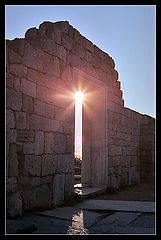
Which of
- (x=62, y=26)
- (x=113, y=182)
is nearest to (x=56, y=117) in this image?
(x=62, y=26)

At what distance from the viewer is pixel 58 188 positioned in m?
5.29

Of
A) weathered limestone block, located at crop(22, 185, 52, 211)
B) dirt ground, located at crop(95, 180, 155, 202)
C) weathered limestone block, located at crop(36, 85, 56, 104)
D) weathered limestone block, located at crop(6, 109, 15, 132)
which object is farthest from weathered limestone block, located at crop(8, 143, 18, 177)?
dirt ground, located at crop(95, 180, 155, 202)

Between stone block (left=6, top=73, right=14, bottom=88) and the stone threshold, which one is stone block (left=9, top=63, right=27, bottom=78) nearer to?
stone block (left=6, top=73, right=14, bottom=88)

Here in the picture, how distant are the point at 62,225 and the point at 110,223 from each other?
732mm

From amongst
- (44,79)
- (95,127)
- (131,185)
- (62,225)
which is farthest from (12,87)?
(131,185)

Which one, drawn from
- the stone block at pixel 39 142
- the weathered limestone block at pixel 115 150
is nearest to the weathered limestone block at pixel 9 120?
the stone block at pixel 39 142

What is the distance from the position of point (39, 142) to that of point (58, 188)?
103 cm

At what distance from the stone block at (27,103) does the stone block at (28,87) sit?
0.24ft

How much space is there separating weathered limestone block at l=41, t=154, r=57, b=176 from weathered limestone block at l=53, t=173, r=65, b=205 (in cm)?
18

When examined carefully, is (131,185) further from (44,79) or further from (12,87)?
(12,87)

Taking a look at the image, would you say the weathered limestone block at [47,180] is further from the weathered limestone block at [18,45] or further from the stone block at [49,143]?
the weathered limestone block at [18,45]

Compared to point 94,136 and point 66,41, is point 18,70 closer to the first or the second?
point 66,41

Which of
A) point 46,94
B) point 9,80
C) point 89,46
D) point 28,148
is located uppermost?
point 89,46

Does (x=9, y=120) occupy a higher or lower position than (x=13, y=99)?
lower
